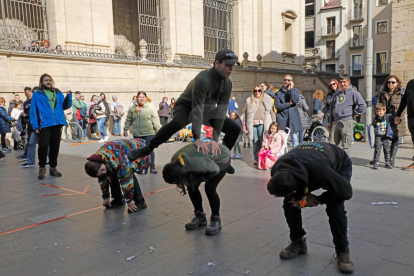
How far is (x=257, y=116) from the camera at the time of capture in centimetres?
844

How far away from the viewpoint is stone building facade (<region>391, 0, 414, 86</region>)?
11.3m

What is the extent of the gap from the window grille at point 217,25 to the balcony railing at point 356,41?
74.0 ft

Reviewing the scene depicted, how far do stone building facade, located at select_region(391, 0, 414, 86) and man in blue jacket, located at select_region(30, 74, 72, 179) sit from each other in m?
10.0

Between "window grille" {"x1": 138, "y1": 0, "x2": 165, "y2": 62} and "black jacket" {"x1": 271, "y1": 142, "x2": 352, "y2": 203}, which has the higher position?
"window grille" {"x1": 138, "y1": 0, "x2": 165, "y2": 62}

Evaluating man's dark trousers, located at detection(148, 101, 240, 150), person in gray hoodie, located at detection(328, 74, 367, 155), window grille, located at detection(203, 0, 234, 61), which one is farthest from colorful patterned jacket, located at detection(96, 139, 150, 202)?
window grille, located at detection(203, 0, 234, 61)

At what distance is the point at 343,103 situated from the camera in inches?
278

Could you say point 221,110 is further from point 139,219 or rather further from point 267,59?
point 267,59

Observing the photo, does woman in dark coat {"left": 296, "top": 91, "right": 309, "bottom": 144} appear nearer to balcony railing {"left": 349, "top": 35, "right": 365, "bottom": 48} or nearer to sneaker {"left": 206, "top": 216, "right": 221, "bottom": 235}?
sneaker {"left": 206, "top": 216, "right": 221, "bottom": 235}

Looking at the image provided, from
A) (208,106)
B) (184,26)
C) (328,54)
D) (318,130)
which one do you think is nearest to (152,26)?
(184,26)

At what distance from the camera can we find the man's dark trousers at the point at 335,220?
3.06 metres

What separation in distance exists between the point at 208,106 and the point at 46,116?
4.40 meters

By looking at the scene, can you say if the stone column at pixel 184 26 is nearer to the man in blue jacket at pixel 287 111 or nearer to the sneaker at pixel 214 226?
the man in blue jacket at pixel 287 111

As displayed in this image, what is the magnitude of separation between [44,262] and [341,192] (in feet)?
8.85

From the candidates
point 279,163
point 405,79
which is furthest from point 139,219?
point 405,79
